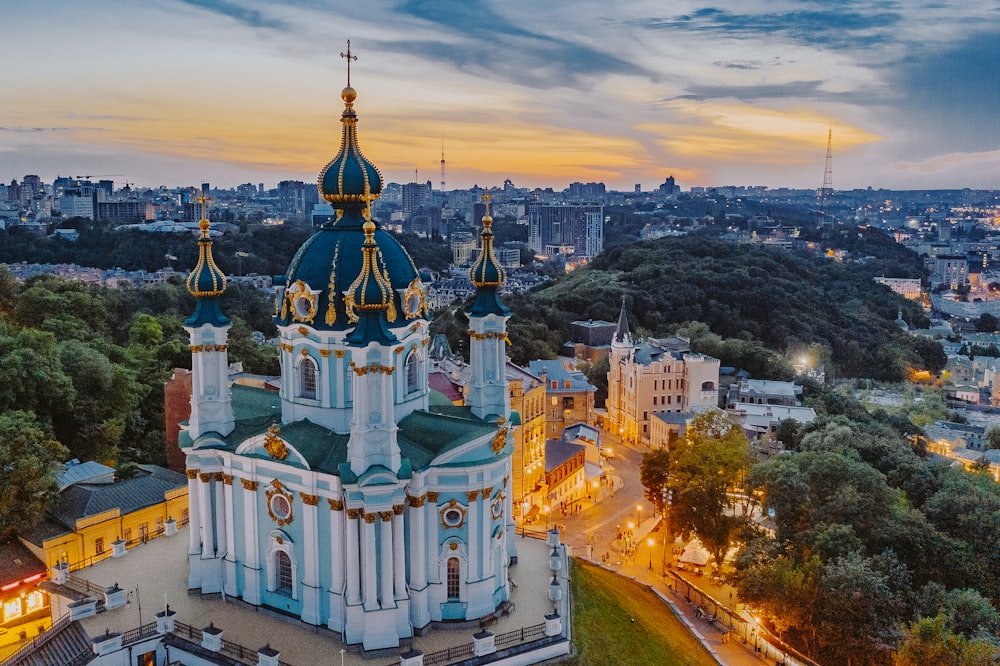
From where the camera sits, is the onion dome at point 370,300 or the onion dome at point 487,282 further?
the onion dome at point 487,282

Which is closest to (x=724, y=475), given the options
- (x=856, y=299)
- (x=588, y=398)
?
(x=588, y=398)

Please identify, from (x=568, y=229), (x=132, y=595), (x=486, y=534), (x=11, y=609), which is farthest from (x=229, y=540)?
(x=568, y=229)

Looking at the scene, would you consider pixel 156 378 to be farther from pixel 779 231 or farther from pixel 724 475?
pixel 779 231

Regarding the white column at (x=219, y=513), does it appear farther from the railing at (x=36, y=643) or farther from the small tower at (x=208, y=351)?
the railing at (x=36, y=643)

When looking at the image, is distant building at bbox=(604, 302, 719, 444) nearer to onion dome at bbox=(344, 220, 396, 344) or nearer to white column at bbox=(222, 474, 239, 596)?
white column at bbox=(222, 474, 239, 596)

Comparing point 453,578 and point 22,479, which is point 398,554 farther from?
point 22,479

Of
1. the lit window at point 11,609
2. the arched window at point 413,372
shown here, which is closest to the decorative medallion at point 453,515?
the arched window at point 413,372

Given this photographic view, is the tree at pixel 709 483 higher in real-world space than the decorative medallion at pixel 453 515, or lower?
lower

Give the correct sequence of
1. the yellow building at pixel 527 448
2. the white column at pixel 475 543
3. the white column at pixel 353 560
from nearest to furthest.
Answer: the white column at pixel 353 560 < the white column at pixel 475 543 < the yellow building at pixel 527 448
